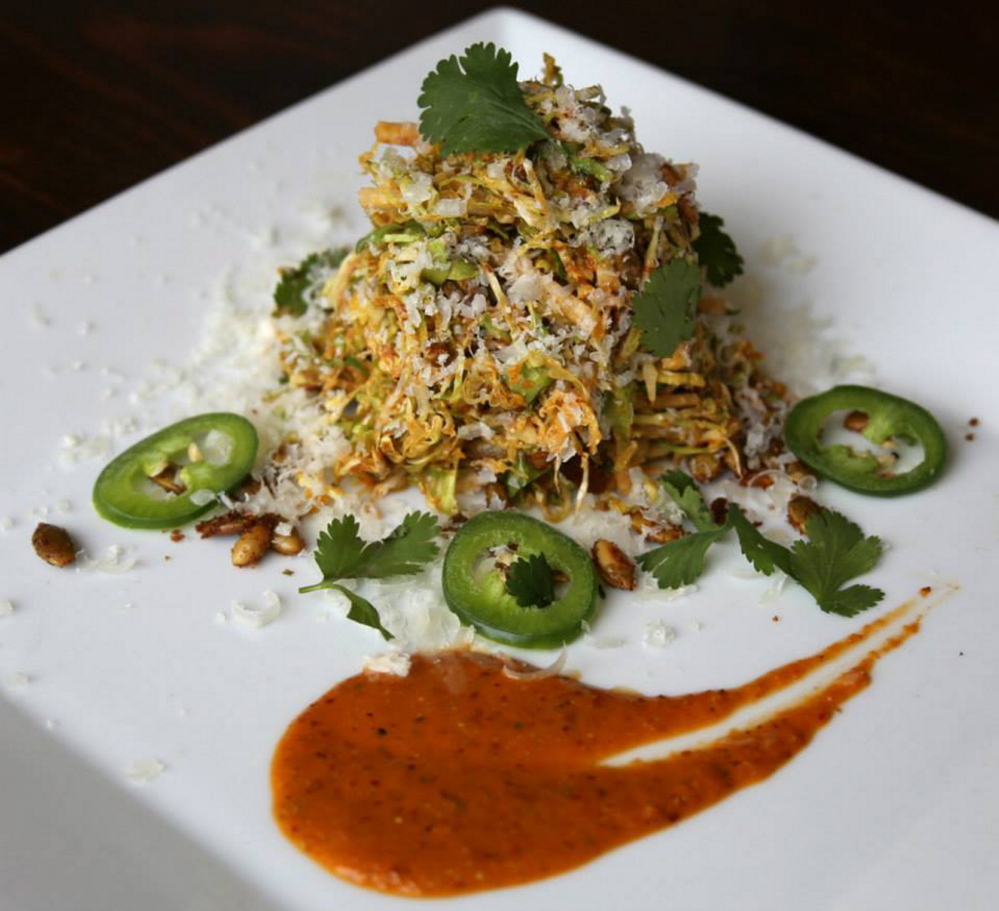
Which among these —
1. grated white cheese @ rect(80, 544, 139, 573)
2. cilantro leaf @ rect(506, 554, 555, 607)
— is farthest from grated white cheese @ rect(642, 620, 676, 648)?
grated white cheese @ rect(80, 544, 139, 573)

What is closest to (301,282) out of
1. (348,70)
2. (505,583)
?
(505,583)

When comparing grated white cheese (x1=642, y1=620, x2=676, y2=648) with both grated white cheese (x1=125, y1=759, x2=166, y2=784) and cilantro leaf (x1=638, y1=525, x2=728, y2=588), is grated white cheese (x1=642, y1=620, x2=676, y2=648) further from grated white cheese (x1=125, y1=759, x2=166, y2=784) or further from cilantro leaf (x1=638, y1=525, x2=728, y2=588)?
grated white cheese (x1=125, y1=759, x2=166, y2=784)

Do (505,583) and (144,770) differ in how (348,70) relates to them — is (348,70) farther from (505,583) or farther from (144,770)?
(144,770)

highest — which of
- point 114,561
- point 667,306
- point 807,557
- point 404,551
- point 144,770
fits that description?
point 667,306

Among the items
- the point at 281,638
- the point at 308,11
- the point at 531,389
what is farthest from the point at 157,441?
the point at 308,11

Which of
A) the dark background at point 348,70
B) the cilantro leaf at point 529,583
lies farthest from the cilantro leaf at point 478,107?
the dark background at point 348,70
